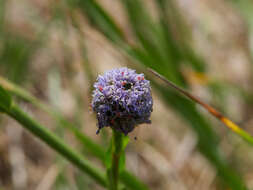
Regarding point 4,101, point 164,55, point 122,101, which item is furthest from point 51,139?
point 164,55

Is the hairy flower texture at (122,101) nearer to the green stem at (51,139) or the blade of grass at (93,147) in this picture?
the green stem at (51,139)

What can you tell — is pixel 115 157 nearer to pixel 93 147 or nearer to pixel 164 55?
pixel 93 147

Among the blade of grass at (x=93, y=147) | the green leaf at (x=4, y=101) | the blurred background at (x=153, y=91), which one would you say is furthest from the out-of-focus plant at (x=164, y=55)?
the green leaf at (x=4, y=101)

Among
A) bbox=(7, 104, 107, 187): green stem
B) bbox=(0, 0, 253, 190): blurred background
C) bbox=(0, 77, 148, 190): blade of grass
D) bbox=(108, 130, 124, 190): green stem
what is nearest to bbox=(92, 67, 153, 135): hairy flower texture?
bbox=(108, 130, 124, 190): green stem

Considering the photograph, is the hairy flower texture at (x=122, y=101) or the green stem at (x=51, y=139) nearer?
the hairy flower texture at (x=122, y=101)

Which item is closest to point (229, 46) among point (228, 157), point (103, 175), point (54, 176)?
point (228, 157)

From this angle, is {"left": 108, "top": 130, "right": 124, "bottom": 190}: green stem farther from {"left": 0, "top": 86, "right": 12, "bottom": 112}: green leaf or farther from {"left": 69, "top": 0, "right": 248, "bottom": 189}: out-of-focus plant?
{"left": 69, "top": 0, "right": 248, "bottom": 189}: out-of-focus plant
